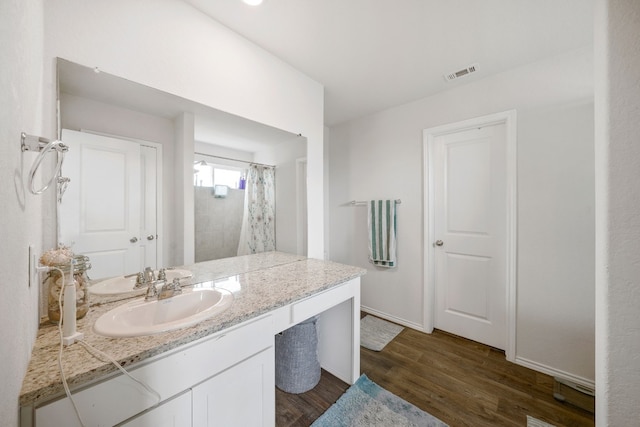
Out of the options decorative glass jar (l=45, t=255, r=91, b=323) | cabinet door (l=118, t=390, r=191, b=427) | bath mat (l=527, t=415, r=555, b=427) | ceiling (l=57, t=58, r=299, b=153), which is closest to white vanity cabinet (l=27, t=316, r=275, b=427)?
cabinet door (l=118, t=390, r=191, b=427)

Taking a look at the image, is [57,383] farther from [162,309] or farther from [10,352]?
[162,309]

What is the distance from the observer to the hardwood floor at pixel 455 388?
140 cm

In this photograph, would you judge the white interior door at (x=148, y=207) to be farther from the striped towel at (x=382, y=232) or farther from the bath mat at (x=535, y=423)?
the bath mat at (x=535, y=423)

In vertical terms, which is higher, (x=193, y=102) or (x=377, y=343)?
(x=193, y=102)

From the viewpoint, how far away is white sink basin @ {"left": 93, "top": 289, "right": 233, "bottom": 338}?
0.81 meters

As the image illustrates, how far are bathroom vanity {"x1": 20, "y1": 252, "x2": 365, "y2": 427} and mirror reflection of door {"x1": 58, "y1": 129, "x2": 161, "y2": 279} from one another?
0.22m

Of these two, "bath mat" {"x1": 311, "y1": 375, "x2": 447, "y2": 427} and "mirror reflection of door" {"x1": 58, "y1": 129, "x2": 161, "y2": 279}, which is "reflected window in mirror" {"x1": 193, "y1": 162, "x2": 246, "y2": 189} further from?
"bath mat" {"x1": 311, "y1": 375, "x2": 447, "y2": 427}

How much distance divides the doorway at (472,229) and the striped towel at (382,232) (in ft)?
1.11

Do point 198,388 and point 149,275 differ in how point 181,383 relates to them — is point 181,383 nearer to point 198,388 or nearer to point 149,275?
point 198,388

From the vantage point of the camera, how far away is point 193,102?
1.33 metres

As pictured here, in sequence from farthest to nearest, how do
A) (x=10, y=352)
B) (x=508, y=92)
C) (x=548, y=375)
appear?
(x=508, y=92)
(x=548, y=375)
(x=10, y=352)

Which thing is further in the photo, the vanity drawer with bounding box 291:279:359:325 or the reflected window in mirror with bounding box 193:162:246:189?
the reflected window in mirror with bounding box 193:162:246:189

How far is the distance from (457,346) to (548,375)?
60cm

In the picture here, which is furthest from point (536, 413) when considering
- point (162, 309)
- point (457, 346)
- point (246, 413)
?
point (162, 309)
